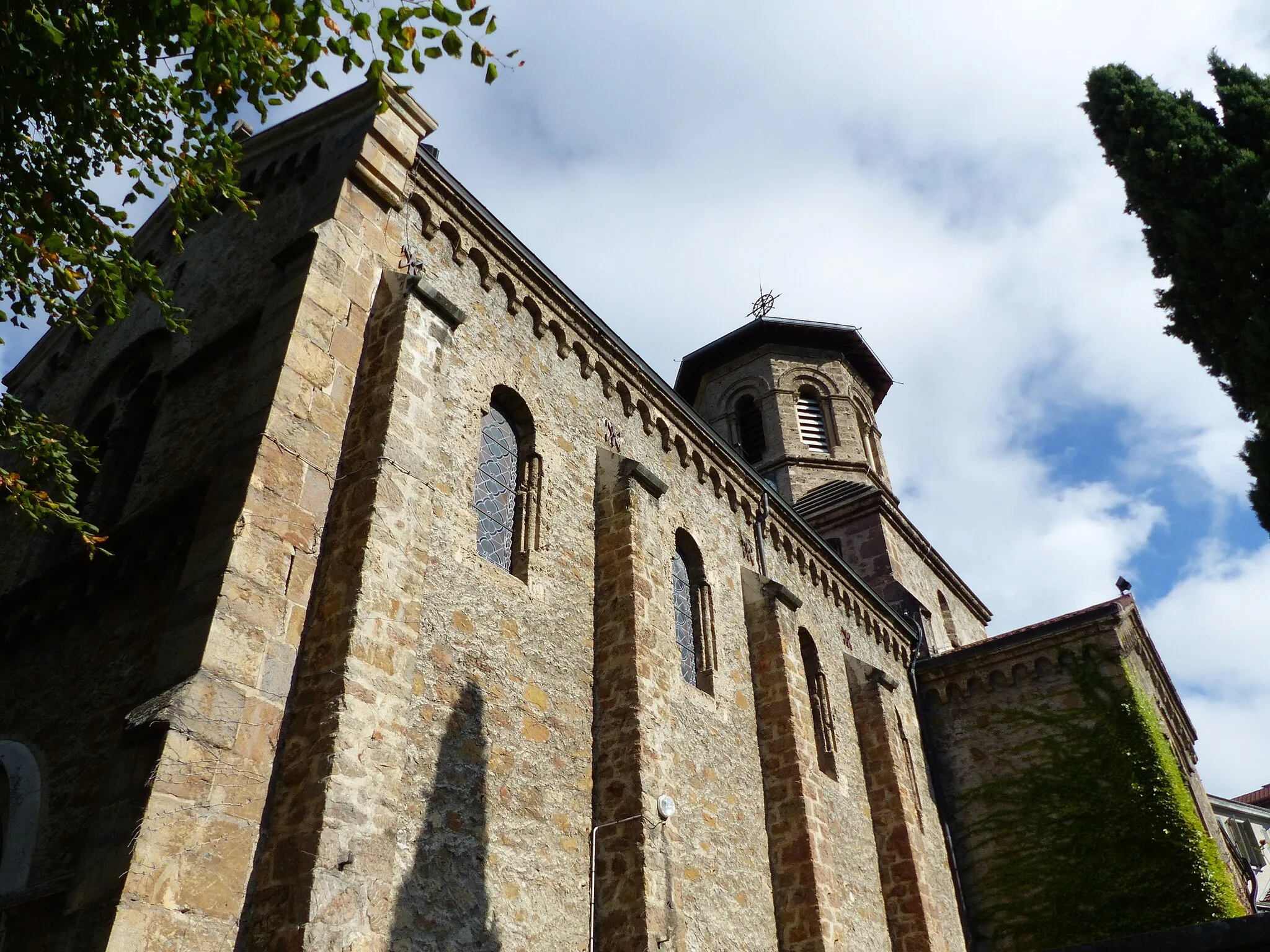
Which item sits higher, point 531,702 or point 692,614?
point 692,614

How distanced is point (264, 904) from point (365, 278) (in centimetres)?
518

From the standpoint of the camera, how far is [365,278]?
858cm

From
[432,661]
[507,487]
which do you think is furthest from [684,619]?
[432,661]

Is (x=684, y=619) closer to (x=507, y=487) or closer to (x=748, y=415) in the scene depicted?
(x=507, y=487)

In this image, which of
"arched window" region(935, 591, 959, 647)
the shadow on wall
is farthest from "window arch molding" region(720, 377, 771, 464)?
the shadow on wall

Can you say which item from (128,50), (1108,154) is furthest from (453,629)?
(1108,154)

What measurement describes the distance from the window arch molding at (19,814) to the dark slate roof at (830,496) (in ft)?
55.1

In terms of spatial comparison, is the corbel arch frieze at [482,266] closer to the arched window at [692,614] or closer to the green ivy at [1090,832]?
the arched window at [692,614]

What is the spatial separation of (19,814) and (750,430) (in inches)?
805

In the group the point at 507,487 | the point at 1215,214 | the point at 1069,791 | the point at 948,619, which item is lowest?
the point at 1069,791

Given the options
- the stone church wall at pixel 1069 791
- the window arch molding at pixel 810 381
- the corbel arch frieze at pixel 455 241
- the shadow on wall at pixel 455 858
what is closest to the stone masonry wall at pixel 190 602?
the corbel arch frieze at pixel 455 241

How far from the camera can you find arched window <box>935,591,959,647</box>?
2330 centimetres

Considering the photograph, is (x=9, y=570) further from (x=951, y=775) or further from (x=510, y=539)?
(x=951, y=775)

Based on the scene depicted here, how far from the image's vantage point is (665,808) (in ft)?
28.6
